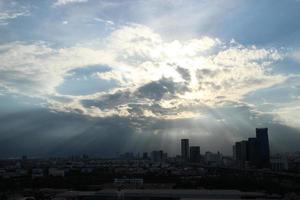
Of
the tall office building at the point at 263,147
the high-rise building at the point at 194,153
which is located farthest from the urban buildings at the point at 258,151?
the high-rise building at the point at 194,153

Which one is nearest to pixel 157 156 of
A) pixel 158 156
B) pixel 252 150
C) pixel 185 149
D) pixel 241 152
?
pixel 158 156

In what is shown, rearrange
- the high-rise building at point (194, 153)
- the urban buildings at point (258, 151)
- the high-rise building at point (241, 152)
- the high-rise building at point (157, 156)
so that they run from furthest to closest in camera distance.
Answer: the high-rise building at point (157, 156)
the high-rise building at point (194, 153)
the high-rise building at point (241, 152)
the urban buildings at point (258, 151)

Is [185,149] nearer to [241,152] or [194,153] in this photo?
[194,153]

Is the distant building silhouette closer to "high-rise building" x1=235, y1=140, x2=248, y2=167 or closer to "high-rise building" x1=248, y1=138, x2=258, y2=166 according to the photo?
"high-rise building" x1=235, y1=140, x2=248, y2=167

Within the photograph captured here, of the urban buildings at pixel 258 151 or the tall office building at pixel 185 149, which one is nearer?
the urban buildings at pixel 258 151

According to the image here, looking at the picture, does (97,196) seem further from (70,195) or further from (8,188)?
(8,188)

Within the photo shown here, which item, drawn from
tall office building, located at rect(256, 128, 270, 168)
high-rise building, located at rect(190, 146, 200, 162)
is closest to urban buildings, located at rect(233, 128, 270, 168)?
tall office building, located at rect(256, 128, 270, 168)

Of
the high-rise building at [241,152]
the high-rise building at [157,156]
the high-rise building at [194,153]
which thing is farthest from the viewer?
the high-rise building at [157,156]

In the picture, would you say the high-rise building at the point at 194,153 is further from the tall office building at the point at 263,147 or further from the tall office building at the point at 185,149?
the tall office building at the point at 263,147

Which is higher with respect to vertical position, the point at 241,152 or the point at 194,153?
the point at 194,153

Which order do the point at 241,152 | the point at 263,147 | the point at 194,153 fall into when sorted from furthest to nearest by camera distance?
the point at 194,153
the point at 241,152
the point at 263,147

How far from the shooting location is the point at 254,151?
60.9 metres

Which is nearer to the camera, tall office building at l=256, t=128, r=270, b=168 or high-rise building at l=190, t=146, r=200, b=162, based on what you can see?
tall office building at l=256, t=128, r=270, b=168

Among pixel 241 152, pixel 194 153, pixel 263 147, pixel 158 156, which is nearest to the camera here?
pixel 263 147
